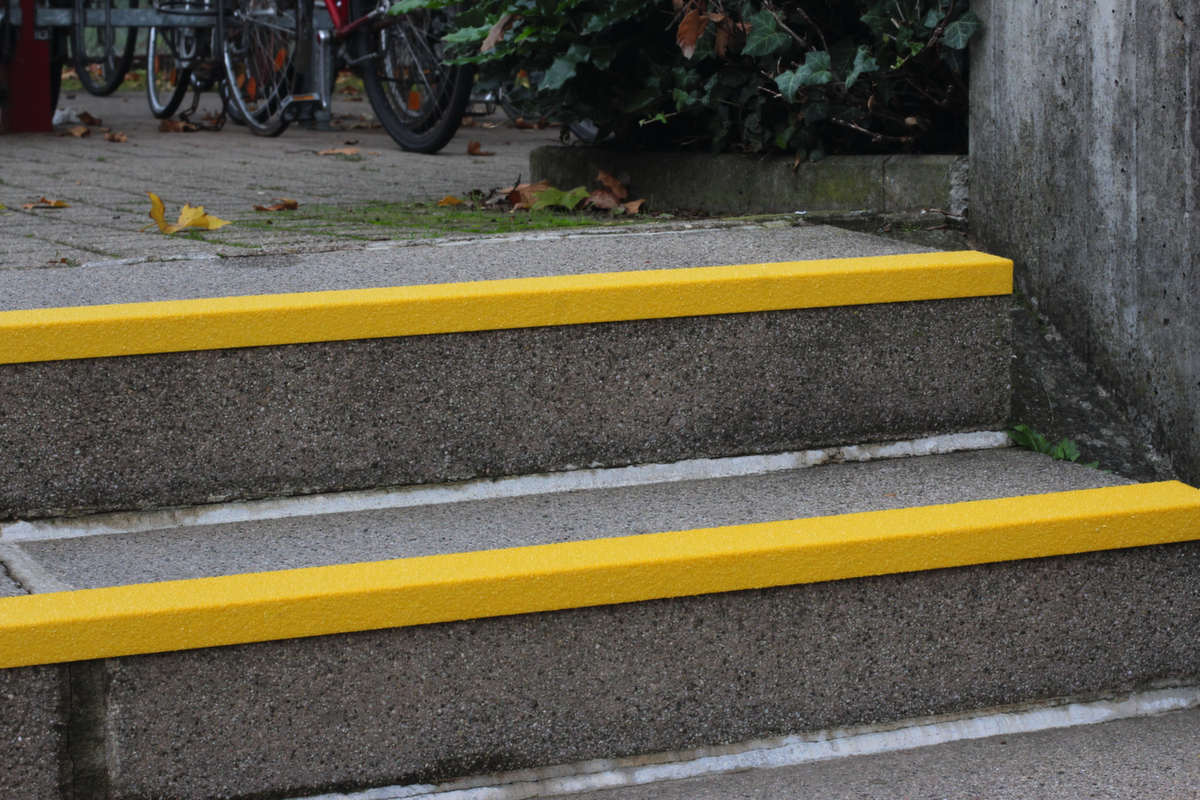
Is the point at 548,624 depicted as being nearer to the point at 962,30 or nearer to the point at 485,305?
the point at 485,305

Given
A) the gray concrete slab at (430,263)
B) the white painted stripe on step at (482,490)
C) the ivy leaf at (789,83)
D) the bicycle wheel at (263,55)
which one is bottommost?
the white painted stripe on step at (482,490)

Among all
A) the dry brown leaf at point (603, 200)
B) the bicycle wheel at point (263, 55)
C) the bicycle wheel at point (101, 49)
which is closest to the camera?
the dry brown leaf at point (603, 200)

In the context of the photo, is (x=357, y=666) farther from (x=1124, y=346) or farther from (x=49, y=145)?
(x=49, y=145)

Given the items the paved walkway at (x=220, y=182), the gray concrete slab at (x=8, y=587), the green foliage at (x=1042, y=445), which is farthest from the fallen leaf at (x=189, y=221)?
the green foliage at (x=1042, y=445)

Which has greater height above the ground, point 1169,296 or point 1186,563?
point 1169,296

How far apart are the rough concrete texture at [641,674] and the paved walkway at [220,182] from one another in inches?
39.9

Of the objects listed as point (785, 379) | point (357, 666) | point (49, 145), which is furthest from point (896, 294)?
point (49, 145)

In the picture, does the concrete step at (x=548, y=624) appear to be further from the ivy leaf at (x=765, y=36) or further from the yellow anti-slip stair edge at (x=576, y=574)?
the ivy leaf at (x=765, y=36)

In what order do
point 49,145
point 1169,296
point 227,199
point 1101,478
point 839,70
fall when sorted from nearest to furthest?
point 1101,478 < point 1169,296 < point 839,70 < point 227,199 < point 49,145

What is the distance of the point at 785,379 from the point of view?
172cm

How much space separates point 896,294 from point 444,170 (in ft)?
8.41

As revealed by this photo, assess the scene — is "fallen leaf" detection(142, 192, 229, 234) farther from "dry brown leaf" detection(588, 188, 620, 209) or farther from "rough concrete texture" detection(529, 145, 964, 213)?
"rough concrete texture" detection(529, 145, 964, 213)

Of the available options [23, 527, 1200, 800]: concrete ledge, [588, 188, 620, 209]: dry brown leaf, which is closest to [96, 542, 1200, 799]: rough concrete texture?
[23, 527, 1200, 800]: concrete ledge

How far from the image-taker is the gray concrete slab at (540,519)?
1414 millimetres
